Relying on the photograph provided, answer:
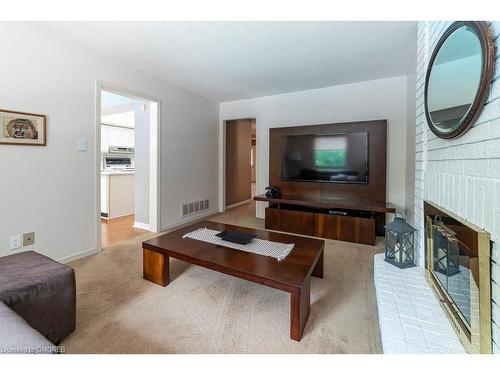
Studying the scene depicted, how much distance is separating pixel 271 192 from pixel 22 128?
9.92 ft

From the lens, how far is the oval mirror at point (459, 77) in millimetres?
932

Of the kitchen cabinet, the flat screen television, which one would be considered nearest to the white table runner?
the flat screen television

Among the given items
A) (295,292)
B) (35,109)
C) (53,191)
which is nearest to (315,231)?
(295,292)

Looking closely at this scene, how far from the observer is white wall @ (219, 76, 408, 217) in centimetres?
330

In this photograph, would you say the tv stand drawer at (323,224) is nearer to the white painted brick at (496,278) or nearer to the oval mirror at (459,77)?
the oval mirror at (459,77)

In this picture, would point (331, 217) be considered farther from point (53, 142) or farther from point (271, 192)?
point (53, 142)

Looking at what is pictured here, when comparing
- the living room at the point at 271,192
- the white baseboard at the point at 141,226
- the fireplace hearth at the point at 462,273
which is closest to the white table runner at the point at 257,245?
the living room at the point at 271,192

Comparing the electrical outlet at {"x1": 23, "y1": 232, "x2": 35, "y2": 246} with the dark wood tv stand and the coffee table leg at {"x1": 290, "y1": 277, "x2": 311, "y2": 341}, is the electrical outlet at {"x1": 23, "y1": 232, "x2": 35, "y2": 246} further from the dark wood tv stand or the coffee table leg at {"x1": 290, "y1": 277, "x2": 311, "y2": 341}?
the dark wood tv stand

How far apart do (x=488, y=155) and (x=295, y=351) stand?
129 cm

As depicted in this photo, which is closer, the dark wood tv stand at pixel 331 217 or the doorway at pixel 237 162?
the dark wood tv stand at pixel 331 217

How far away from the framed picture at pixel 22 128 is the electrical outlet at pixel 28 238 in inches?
32.5

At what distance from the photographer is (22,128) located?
6.72 feet

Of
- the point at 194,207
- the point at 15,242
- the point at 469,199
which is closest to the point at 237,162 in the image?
the point at 194,207

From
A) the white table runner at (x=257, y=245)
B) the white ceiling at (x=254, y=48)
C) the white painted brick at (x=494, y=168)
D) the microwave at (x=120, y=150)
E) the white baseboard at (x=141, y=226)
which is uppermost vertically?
the white ceiling at (x=254, y=48)
